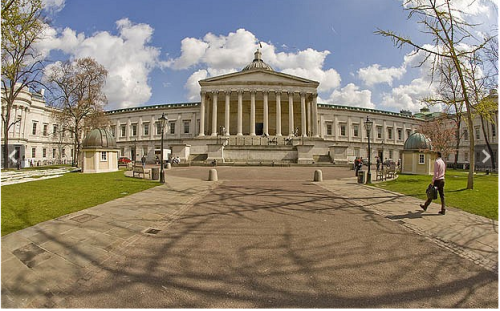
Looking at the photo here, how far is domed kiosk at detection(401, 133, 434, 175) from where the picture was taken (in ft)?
66.1

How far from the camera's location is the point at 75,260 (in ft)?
12.4

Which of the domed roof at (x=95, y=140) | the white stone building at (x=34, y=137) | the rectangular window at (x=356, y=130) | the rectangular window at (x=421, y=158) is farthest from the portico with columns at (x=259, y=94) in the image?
the white stone building at (x=34, y=137)

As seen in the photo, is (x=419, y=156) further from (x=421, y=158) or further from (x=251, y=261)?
(x=251, y=261)

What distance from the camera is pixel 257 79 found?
158ft

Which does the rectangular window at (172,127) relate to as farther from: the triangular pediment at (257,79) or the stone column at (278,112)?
the stone column at (278,112)

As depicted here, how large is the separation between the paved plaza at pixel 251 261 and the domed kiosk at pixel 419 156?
16.5m

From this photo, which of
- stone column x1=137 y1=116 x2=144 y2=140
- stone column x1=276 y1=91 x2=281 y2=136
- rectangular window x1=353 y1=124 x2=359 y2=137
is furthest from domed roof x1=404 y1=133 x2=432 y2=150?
stone column x1=137 y1=116 x2=144 y2=140

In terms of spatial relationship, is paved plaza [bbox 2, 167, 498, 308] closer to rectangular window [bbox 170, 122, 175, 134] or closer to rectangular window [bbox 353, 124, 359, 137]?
rectangular window [bbox 170, 122, 175, 134]

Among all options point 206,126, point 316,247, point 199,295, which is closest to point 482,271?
point 316,247

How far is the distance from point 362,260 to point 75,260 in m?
5.06

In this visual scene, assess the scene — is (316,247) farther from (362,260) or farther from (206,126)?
(206,126)

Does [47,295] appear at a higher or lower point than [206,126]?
lower

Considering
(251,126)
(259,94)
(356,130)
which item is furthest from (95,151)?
(356,130)

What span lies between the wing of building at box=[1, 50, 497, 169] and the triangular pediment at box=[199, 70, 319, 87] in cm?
21
